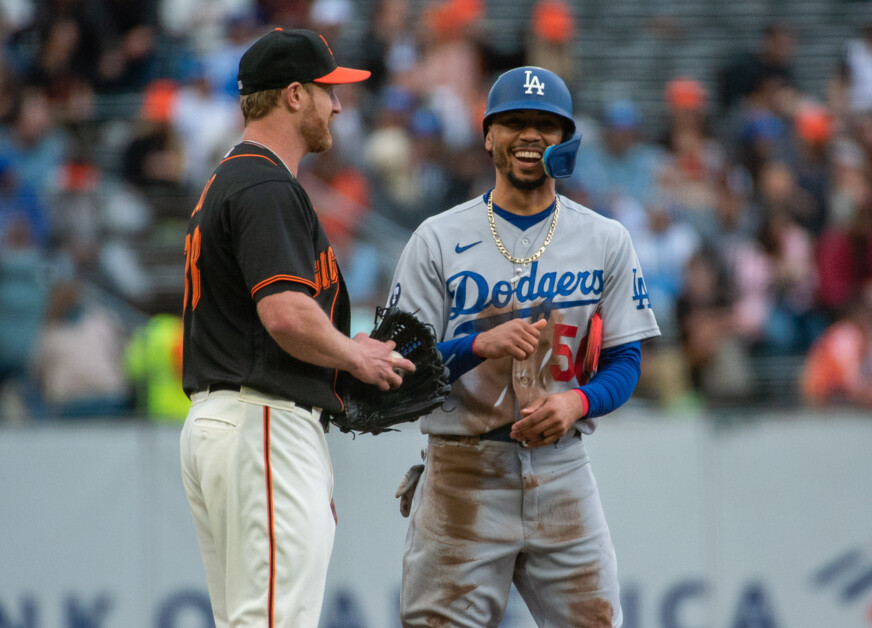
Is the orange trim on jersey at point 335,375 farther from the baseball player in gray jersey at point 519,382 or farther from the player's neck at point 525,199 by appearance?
the player's neck at point 525,199

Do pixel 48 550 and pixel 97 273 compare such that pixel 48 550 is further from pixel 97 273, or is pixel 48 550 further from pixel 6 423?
pixel 97 273

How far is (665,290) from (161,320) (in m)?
3.71

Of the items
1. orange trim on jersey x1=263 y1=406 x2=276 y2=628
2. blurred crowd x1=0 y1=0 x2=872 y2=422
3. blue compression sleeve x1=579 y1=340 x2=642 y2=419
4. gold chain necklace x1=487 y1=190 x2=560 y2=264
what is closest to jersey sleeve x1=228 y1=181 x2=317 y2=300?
orange trim on jersey x1=263 y1=406 x2=276 y2=628

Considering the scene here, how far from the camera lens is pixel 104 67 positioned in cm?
1092

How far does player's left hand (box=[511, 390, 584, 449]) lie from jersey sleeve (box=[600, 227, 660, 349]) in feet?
1.09

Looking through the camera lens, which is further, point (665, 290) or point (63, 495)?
point (665, 290)

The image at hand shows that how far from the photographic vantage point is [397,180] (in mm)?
9367

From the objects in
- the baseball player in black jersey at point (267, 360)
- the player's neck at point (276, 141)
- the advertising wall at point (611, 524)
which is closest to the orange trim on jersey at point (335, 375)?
the baseball player in black jersey at point (267, 360)

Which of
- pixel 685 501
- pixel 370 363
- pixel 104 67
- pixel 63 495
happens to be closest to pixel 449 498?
pixel 370 363

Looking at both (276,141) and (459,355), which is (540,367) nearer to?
(459,355)

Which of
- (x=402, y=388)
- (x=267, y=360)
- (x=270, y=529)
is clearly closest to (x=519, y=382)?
(x=402, y=388)

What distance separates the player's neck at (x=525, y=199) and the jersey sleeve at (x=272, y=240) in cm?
82

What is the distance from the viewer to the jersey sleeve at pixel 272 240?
3426 millimetres

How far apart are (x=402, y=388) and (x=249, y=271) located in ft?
2.31
